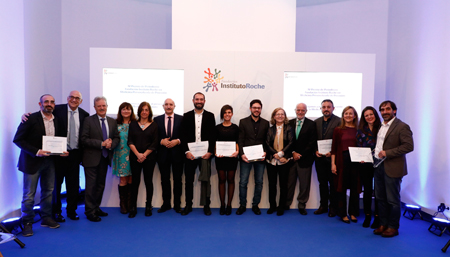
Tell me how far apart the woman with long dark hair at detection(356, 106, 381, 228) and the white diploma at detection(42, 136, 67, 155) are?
14.1 ft

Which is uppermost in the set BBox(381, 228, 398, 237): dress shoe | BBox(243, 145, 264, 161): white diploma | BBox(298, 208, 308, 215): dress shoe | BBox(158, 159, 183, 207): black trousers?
BBox(243, 145, 264, 161): white diploma

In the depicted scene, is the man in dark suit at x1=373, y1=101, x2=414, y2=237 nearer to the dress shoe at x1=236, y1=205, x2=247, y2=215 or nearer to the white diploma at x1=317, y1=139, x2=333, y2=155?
the white diploma at x1=317, y1=139, x2=333, y2=155

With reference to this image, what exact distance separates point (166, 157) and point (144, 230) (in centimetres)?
116

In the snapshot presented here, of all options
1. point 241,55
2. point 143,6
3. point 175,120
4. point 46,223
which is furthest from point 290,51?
point 46,223

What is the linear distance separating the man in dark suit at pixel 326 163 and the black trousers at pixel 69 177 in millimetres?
3904

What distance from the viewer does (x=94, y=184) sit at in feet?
13.4

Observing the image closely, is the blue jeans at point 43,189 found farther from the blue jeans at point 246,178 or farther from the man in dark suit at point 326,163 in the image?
the man in dark suit at point 326,163

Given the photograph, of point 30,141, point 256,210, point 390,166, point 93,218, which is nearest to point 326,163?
point 390,166

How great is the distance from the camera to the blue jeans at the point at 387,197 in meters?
3.48

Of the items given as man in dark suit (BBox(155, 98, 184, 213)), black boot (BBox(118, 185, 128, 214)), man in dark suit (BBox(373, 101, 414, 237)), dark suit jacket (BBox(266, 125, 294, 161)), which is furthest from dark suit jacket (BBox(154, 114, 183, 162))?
man in dark suit (BBox(373, 101, 414, 237))

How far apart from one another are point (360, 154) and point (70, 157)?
14.2ft

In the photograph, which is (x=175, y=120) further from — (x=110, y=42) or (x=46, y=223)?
(x=110, y=42)

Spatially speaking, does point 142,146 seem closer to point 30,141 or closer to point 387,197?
point 30,141

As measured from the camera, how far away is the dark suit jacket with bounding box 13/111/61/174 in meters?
3.52
